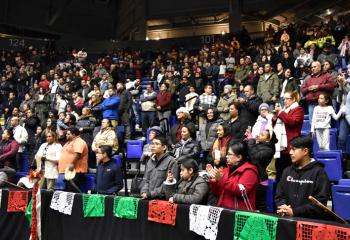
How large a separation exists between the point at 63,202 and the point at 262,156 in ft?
7.87

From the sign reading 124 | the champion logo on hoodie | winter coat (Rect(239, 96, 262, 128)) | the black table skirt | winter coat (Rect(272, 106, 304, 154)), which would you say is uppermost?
the sign reading 124

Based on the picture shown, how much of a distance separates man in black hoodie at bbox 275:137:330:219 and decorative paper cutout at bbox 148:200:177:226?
36.6 inches

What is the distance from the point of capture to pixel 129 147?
29.3 feet

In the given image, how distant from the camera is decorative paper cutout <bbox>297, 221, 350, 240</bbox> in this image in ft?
9.18

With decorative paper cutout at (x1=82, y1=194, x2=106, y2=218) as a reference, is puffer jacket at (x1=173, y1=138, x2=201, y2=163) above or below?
above

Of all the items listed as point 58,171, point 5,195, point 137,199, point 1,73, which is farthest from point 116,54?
point 137,199

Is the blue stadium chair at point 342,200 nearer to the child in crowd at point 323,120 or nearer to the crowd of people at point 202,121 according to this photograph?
the crowd of people at point 202,121

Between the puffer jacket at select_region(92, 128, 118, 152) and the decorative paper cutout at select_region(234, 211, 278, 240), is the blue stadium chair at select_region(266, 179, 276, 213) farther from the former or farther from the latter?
the puffer jacket at select_region(92, 128, 118, 152)

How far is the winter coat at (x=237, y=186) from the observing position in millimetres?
4230

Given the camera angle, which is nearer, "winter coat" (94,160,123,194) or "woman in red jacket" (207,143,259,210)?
"woman in red jacket" (207,143,259,210)

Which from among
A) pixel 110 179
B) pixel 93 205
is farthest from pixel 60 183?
pixel 93 205

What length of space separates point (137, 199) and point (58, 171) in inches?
152

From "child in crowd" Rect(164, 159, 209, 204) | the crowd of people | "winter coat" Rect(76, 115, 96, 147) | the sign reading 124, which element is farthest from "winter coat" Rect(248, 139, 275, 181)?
the sign reading 124

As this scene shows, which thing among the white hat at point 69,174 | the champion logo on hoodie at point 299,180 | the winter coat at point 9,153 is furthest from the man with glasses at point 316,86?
the winter coat at point 9,153
